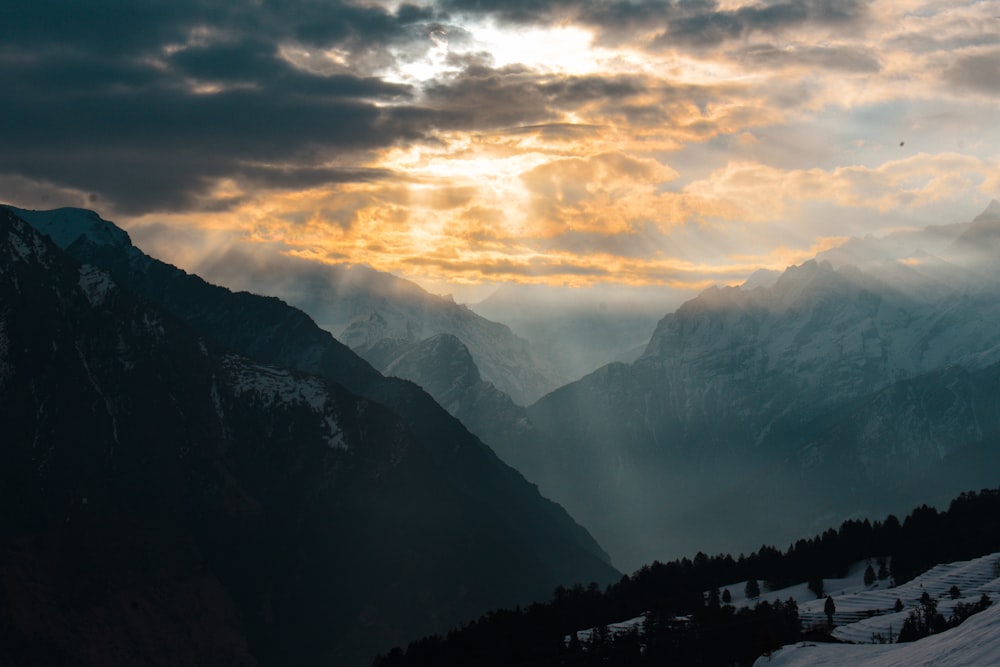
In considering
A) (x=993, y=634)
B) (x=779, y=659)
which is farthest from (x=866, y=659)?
(x=993, y=634)

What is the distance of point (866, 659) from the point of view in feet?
571

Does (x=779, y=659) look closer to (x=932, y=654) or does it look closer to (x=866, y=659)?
(x=866, y=659)

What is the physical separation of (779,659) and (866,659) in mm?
18873

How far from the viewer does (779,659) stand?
7510 inches

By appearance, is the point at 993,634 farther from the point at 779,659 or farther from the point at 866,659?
the point at 779,659

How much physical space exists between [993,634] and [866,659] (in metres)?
35.2

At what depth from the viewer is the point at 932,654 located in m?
147

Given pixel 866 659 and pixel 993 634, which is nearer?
pixel 993 634

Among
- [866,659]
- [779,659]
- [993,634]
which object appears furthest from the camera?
[779,659]

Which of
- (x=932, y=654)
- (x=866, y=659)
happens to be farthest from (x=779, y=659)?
(x=932, y=654)

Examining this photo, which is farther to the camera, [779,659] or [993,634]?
[779,659]

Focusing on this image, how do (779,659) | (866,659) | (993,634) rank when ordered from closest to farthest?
(993,634) < (866,659) < (779,659)

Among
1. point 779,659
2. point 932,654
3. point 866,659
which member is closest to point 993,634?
point 932,654
